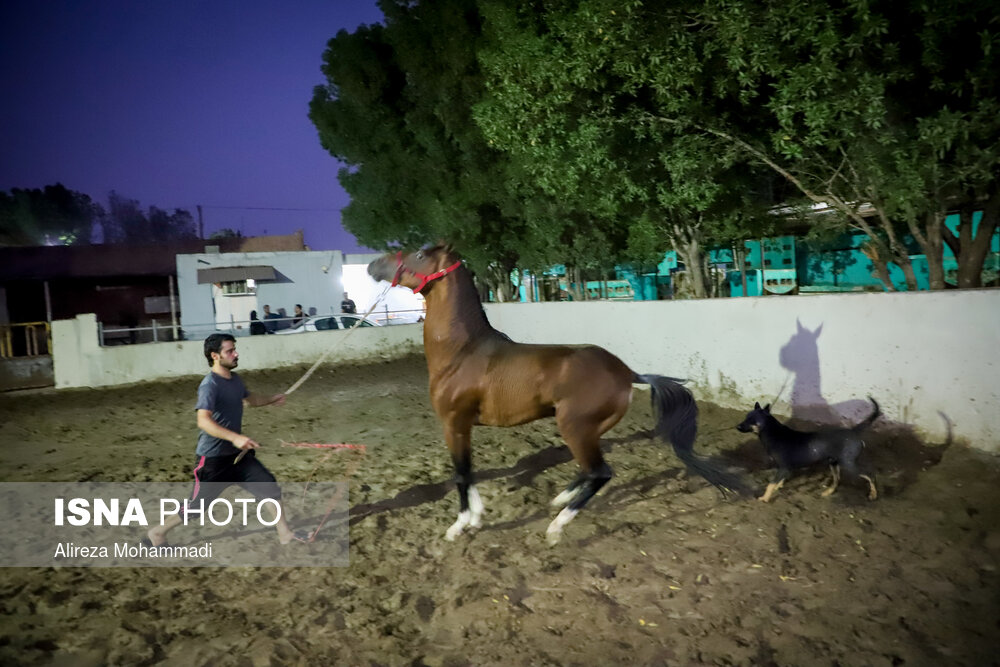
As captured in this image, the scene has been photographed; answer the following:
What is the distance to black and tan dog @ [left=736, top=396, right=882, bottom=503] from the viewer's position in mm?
4840

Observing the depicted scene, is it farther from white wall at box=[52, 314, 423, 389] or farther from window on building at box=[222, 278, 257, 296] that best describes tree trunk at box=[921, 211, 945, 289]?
window on building at box=[222, 278, 257, 296]

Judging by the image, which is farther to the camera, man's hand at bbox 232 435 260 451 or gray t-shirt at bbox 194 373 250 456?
gray t-shirt at bbox 194 373 250 456

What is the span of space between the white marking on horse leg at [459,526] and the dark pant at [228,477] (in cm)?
128

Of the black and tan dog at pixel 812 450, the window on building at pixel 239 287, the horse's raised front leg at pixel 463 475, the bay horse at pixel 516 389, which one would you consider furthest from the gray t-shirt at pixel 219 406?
the window on building at pixel 239 287

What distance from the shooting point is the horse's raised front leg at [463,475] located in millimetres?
4660

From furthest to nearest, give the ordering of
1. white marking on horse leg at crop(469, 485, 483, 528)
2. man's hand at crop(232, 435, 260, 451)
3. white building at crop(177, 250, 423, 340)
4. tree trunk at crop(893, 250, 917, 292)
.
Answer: white building at crop(177, 250, 423, 340) < tree trunk at crop(893, 250, 917, 292) < white marking on horse leg at crop(469, 485, 483, 528) < man's hand at crop(232, 435, 260, 451)

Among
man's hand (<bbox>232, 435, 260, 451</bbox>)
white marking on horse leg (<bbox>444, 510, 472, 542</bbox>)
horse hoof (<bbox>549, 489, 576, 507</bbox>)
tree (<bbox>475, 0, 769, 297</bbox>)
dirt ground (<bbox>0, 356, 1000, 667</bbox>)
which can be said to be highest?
tree (<bbox>475, 0, 769, 297</bbox>)

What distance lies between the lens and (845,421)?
6727 millimetres

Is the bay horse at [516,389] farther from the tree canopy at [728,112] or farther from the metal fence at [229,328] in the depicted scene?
the metal fence at [229,328]

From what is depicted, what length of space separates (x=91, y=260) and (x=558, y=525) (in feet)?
96.5

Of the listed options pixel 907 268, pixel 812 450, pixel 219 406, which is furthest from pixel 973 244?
pixel 219 406

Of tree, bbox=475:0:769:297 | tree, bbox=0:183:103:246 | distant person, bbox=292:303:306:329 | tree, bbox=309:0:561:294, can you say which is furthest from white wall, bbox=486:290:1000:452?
tree, bbox=0:183:103:246

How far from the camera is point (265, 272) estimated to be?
23.9 m

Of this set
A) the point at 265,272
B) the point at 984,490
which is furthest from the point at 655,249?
the point at 265,272
